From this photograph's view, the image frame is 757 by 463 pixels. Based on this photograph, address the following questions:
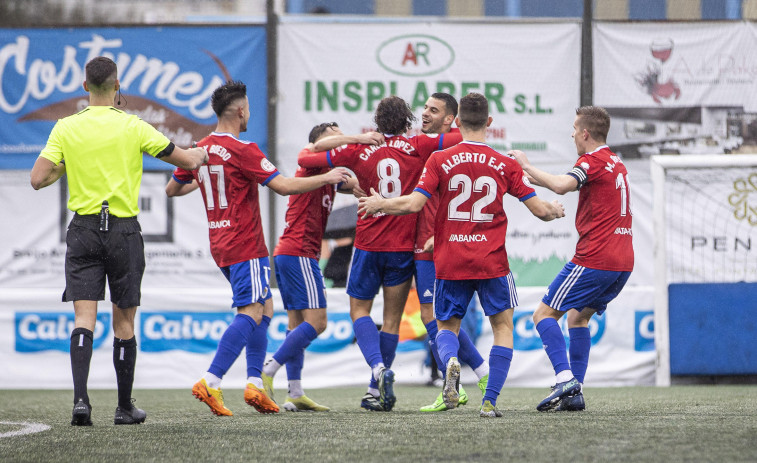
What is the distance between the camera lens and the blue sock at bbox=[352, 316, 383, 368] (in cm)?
618

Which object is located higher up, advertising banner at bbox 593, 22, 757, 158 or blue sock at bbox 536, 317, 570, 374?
advertising banner at bbox 593, 22, 757, 158

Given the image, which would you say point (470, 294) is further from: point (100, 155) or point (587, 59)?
point (587, 59)

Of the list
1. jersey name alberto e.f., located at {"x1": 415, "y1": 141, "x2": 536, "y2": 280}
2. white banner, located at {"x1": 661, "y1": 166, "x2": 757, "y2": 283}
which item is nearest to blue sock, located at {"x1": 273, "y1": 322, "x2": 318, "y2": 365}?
jersey name alberto e.f., located at {"x1": 415, "y1": 141, "x2": 536, "y2": 280}

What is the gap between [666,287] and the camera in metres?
10.1

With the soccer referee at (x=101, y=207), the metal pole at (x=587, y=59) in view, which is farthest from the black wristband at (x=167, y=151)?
the metal pole at (x=587, y=59)

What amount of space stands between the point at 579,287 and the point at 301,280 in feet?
5.89

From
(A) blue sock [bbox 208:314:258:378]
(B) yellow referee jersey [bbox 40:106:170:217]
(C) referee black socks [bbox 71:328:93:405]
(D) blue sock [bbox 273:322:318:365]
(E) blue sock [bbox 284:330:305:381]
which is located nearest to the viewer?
(C) referee black socks [bbox 71:328:93:405]

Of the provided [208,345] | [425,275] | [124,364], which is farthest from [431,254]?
[208,345]

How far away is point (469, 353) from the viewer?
20.9ft

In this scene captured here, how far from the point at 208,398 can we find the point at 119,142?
4.92 feet

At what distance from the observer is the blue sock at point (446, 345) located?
17.9 feet

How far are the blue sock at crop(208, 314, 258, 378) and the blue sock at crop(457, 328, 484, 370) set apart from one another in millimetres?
1373

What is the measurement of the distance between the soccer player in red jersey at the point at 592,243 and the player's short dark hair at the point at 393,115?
0.88 meters

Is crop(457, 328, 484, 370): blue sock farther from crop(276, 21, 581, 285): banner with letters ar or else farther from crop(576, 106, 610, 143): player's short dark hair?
crop(276, 21, 581, 285): banner with letters ar
